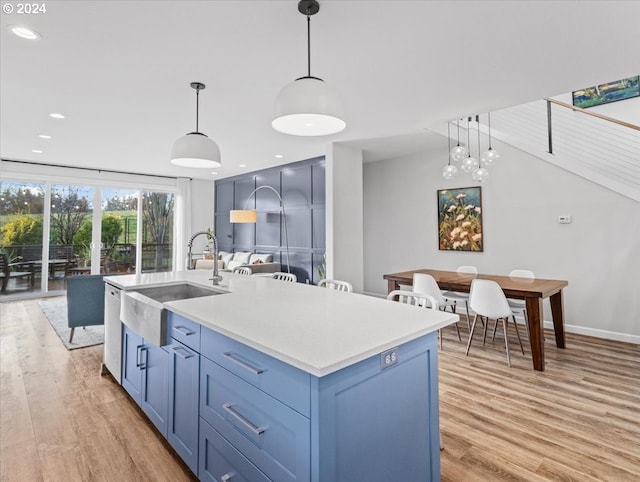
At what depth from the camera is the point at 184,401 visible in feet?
5.67

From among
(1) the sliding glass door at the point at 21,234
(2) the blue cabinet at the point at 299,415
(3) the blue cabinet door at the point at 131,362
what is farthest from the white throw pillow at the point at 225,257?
(2) the blue cabinet at the point at 299,415

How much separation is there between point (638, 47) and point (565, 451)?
2722mm

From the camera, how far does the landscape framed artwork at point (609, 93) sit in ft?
16.5

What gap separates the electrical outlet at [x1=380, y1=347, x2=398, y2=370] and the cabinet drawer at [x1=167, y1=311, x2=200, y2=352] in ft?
2.97

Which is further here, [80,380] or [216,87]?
[216,87]

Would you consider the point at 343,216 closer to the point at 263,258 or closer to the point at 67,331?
the point at 263,258

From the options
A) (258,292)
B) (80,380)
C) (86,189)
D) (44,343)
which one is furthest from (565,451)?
(86,189)

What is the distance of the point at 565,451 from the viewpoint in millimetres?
1923

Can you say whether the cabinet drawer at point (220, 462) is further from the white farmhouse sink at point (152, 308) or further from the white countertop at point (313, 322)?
the white farmhouse sink at point (152, 308)

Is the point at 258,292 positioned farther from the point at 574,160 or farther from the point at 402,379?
the point at 574,160

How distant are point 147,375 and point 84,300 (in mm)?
2255

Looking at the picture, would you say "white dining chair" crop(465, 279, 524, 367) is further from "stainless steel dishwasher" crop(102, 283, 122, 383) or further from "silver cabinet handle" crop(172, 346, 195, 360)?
"stainless steel dishwasher" crop(102, 283, 122, 383)

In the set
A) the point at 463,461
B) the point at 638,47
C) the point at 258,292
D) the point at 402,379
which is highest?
the point at 638,47

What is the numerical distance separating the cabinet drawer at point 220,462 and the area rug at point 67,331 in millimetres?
2966
